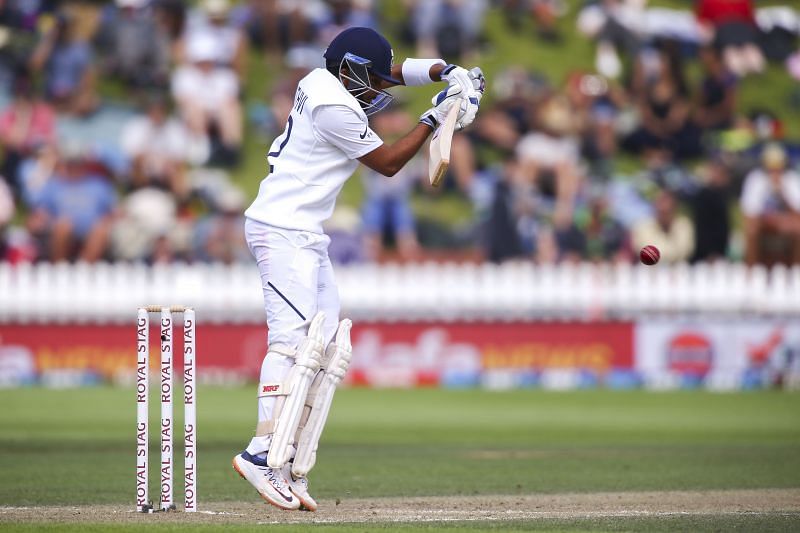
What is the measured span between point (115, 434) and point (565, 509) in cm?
604

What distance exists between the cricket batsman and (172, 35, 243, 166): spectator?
12966 mm

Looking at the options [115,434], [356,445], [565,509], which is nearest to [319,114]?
[565,509]

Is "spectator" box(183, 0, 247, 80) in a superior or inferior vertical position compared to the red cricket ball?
superior

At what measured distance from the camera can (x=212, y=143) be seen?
20.0m

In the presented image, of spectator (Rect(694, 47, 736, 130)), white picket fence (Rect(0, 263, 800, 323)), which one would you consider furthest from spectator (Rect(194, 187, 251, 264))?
spectator (Rect(694, 47, 736, 130))

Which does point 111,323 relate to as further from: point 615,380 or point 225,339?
point 615,380

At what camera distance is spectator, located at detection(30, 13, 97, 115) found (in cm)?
2008

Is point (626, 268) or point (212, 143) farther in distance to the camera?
point (212, 143)

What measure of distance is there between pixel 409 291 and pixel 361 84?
1149cm

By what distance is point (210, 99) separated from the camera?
19.8 meters

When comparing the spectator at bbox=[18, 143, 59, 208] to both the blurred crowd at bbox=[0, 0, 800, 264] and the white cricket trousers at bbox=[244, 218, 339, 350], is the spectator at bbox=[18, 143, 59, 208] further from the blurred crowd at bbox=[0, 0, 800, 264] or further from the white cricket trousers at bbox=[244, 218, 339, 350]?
the white cricket trousers at bbox=[244, 218, 339, 350]

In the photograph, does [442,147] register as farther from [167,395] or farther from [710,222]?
[710,222]

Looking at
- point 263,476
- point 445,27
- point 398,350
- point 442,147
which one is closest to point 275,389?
point 263,476

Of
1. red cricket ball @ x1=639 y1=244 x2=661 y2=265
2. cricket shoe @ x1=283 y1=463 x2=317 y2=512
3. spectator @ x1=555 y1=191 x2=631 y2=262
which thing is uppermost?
red cricket ball @ x1=639 y1=244 x2=661 y2=265
